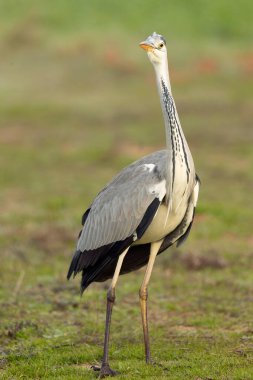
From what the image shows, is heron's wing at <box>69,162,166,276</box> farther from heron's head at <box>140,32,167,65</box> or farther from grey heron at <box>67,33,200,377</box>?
heron's head at <box>140,32,167,65</box>

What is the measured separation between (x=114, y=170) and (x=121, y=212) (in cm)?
1210

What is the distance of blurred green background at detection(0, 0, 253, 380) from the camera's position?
8.00 m

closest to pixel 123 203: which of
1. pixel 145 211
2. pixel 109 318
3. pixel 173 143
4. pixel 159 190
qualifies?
pixel 145 211

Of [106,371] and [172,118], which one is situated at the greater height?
[172,118]

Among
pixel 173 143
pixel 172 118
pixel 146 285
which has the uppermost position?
pixel 172 118

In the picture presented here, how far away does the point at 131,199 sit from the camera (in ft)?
22.9

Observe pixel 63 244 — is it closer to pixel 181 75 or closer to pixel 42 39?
pixel 181 75

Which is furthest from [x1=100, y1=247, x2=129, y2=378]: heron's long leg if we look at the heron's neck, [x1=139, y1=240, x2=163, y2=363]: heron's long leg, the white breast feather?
the heron's neck

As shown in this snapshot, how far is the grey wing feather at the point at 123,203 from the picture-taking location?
6.86m

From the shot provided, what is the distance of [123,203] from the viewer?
278 inches

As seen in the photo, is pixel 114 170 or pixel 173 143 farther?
pixel 114 170

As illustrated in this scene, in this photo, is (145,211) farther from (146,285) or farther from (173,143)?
(146,285)

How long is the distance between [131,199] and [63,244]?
619cm

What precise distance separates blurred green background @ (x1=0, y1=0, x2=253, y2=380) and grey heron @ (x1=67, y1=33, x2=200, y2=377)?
0.85 meters
